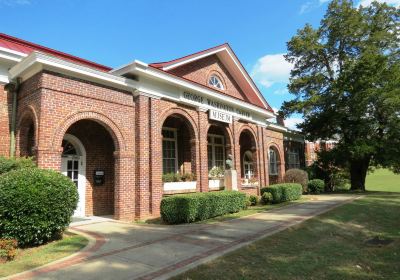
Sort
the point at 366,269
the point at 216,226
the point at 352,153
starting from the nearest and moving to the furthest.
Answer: the point at 366,269, the point at 216,226, the point at 352,153

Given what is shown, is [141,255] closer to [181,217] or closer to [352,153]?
[181,217]

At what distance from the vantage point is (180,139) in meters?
16.8

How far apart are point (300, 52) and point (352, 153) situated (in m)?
8.86

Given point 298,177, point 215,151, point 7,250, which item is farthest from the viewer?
point 298,177

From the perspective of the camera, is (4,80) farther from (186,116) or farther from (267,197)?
(267,197)

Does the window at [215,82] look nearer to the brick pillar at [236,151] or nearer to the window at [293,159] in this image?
the brick pillar at [236,151]

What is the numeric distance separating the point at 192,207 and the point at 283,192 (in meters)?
7.87

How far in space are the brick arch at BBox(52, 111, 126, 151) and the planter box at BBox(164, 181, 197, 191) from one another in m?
2.76

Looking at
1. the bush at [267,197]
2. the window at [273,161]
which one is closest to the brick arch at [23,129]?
the bush at [267,197]

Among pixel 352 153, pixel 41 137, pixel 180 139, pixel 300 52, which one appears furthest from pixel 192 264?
pixel 300 52

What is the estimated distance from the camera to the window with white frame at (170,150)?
53.1 feet

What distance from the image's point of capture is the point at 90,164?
12508mm

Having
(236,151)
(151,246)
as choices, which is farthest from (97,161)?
(236,151)

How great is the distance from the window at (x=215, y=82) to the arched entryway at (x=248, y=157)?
3.08 meters
